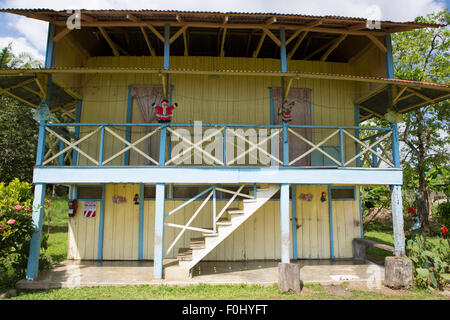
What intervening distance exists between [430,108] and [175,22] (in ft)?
39.4

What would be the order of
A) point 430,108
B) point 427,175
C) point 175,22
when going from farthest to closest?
point 427,175 < point 430,108 < point 175,22

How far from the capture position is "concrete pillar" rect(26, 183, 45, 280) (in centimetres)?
630

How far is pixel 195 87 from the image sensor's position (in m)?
8.95

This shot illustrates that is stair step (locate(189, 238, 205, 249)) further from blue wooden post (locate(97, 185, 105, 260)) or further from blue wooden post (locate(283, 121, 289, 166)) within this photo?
blue wooden post (locate(97, 185, 105, 260))

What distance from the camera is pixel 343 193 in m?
9.05

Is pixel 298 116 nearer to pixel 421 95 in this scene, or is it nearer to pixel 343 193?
pixel 343 193

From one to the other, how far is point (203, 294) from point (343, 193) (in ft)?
18.2

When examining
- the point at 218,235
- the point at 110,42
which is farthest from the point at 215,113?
the point at 218,235

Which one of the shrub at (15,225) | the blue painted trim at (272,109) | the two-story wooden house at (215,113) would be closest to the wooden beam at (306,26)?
the two-story wooden house at (215,113)

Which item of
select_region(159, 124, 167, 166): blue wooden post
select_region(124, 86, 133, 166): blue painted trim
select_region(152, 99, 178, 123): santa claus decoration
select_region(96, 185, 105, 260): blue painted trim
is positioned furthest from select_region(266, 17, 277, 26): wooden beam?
select_region(96, 185, 105, 260): blue painted trim

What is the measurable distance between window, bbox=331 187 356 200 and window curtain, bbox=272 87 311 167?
1.25 meters

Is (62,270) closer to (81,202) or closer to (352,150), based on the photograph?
(81,202)
